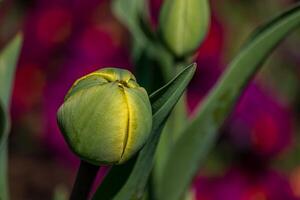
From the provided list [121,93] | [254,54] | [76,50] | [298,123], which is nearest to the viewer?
[121,93]

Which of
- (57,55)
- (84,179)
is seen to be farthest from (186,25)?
(57,55)

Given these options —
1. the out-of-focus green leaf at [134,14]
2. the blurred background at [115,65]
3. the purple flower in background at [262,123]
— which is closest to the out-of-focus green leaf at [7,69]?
the out-of-focus green leaf at [134,14]

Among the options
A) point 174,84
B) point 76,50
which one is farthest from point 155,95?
point 76,50

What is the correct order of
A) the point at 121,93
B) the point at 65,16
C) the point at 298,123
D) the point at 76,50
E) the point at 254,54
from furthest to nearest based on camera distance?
1. the point at 298,123
2. the point at 65,16
3. the point at 76,50
4. the point at 254,54
5. the point at 121,93

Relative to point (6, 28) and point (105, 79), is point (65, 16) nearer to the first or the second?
point (6, 28)

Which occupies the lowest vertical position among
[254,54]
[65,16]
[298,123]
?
[298,123]

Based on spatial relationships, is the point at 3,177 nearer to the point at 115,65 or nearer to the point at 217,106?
the point at 217,106

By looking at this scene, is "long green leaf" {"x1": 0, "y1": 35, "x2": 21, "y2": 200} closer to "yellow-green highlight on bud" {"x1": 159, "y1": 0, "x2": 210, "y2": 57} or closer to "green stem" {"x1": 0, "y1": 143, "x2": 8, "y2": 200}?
"green stem" {"x1": 0, "y1": 143, "x2": 8, "y2": 200}
